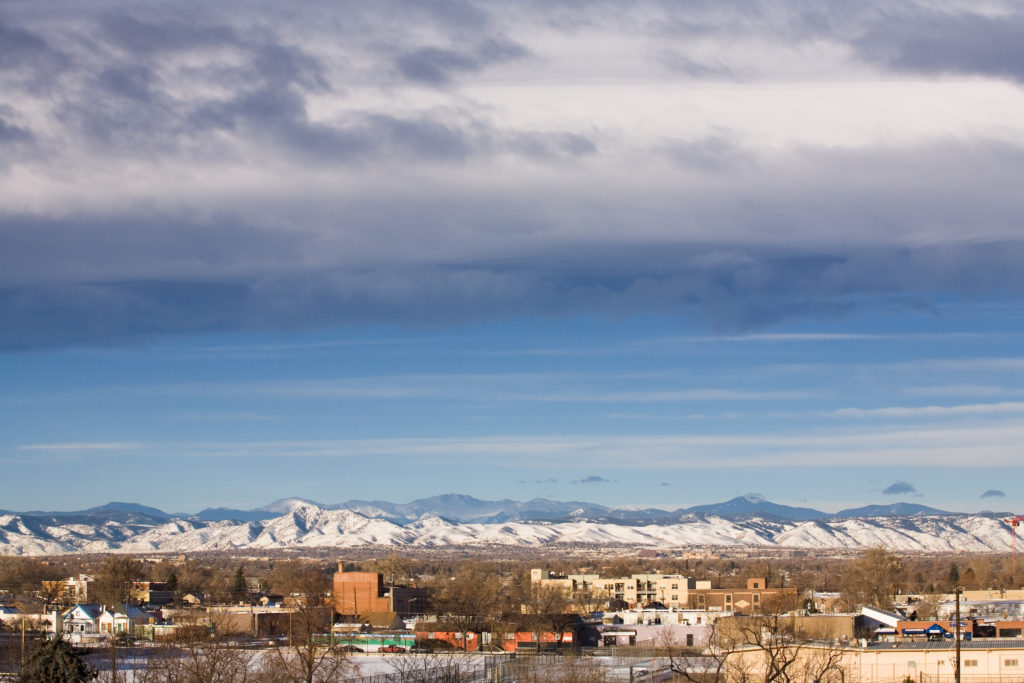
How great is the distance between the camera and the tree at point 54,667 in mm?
73188

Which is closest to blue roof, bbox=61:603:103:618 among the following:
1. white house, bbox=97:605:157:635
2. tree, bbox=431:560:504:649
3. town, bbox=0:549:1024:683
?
town, bbox=0:549:1024:683

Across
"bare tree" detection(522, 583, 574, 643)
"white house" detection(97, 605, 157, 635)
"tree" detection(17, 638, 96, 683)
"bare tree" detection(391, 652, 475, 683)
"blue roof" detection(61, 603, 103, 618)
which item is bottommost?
"white house" detection(97, 605, 157, 635)

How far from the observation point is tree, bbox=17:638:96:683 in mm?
73188

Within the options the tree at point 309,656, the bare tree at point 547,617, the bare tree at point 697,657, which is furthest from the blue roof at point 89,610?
the bare tree at point 697,657

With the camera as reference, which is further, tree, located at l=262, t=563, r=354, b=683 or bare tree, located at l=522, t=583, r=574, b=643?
bare tree, located at l=522, t=583, r=574, b=643

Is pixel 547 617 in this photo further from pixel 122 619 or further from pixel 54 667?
pixel 54 667

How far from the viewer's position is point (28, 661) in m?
75.3

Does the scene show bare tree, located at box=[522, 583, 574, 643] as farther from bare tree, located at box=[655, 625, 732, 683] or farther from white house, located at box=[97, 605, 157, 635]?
white house, located at box=[97, 605, 157, 635]

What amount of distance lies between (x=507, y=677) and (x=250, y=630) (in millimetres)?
72161

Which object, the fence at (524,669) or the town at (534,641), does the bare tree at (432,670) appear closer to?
the fence at (524,669)

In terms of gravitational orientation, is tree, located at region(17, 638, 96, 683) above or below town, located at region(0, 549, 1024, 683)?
above

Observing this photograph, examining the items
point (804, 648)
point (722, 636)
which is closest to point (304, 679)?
point (804, 648)

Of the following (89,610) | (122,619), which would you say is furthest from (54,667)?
(89,610)

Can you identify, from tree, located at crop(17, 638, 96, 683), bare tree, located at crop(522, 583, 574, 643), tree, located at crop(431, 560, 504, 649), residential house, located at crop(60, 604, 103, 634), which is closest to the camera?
tree, located at crop(17, 638, 96, 683)
